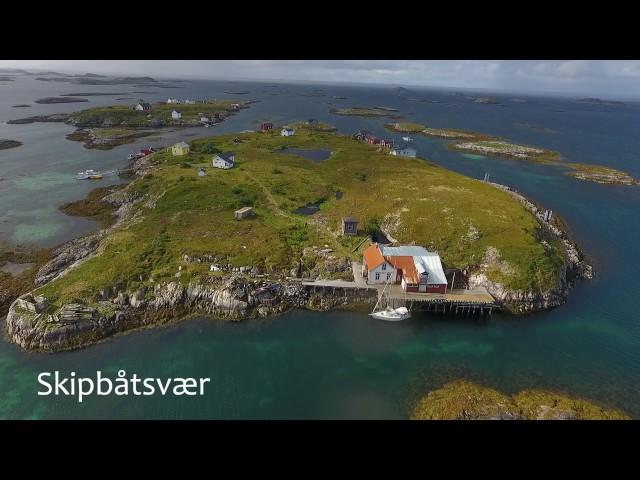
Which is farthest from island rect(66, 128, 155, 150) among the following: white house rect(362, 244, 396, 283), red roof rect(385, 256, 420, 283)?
red roof rect(385, 256, 420, 283)

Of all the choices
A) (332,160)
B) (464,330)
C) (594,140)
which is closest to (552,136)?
(594,140)

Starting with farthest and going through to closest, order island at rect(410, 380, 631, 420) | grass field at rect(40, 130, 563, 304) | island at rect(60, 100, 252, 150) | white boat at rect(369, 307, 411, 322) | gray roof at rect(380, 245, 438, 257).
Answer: island at rect(60, 100, 252, 150) < gray roof at rect(380, 245, 438, 257) < grass field at rect(40, 130, 563, 304) < white boat at rect(369, 307, 411, 322) < island at rect(410, 380, 631, 420)

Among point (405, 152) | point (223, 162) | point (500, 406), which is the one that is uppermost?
point (405, 152)

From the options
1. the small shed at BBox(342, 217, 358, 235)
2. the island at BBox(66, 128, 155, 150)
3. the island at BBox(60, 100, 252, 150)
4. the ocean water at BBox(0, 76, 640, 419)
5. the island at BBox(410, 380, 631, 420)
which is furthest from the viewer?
the island at BBox(60, 100, 252, 150)

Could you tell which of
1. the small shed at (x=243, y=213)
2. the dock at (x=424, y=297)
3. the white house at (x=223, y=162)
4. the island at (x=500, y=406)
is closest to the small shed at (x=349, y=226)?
the dock at (x=424, y=297)

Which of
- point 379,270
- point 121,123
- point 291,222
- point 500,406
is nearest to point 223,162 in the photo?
point 291,222

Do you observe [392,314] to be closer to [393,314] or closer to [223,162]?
[393,314]

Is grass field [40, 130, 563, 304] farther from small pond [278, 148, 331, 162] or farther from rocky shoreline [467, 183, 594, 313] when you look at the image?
small pond [278, 148, 331, 162]
